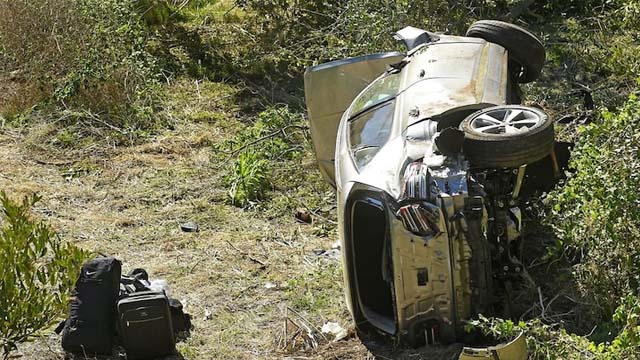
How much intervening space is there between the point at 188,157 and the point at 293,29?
2829 millimetres

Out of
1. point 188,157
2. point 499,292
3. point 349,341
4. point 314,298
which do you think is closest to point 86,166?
point 188,157

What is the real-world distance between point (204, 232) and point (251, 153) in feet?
4.72

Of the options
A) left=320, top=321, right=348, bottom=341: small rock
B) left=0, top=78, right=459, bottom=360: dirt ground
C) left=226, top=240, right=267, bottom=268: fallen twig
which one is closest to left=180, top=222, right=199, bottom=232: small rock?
left=0, top=78, right=459, bottom=360: dirt ground

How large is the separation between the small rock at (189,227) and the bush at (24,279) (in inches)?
126

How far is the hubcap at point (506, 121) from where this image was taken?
586 centimetres

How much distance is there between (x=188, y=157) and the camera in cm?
Answer: 1020

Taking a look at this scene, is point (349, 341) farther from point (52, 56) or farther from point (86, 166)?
point (52, 56)

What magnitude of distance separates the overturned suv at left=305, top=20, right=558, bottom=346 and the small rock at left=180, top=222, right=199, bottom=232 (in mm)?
2186

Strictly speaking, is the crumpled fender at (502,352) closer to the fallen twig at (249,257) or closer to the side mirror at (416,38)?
the fallen twig at (249,257)

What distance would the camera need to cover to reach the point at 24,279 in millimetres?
5316

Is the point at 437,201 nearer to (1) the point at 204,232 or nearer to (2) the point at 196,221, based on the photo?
(1) the point at 204,232

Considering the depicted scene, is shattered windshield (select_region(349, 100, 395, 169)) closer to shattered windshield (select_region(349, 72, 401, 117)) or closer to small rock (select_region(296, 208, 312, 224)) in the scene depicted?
shattered windshield (select_region(349, 72, 401, 117))

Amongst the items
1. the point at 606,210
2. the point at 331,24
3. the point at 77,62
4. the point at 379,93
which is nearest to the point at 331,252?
the point at 379,93

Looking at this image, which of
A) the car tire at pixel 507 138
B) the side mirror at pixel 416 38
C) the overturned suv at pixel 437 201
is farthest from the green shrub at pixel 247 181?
the car tire at pixel 507 138
